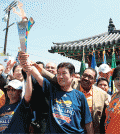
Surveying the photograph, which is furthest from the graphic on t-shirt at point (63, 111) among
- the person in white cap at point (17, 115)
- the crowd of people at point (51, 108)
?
the person in white cap at point (17, 115)

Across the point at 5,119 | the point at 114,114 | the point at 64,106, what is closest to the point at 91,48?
the point at 114,114

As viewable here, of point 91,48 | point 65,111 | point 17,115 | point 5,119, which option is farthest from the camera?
point 91,48

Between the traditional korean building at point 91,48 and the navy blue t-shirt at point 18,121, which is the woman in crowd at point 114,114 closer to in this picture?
the navy blue t-shirt at point 18,121

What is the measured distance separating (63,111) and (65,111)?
2 centimetres

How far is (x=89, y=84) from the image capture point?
2182 mm

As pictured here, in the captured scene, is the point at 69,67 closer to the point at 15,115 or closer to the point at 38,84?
the point at 38,84

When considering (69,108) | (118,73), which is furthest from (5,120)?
(118,73)

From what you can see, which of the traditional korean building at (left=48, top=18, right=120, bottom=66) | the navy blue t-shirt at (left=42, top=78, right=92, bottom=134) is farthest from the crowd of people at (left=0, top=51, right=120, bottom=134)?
the traditional korean building at (left=48, top=18, right=120, bottom=66)

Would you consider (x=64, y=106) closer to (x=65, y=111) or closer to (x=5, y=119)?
(x=65, y=111)

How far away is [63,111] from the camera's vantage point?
1.59m

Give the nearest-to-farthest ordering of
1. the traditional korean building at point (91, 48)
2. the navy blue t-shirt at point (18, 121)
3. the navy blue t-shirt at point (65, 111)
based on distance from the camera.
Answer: the navy blue t-shirt at point (65, 111)
the navy blue t-shirt at point (18, 121)
the traditional korean building at point (91, 48)

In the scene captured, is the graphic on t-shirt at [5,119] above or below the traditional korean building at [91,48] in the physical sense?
below

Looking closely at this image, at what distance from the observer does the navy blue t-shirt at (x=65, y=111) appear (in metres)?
1.55

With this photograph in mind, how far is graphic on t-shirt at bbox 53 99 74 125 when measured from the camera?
156 centimetres
